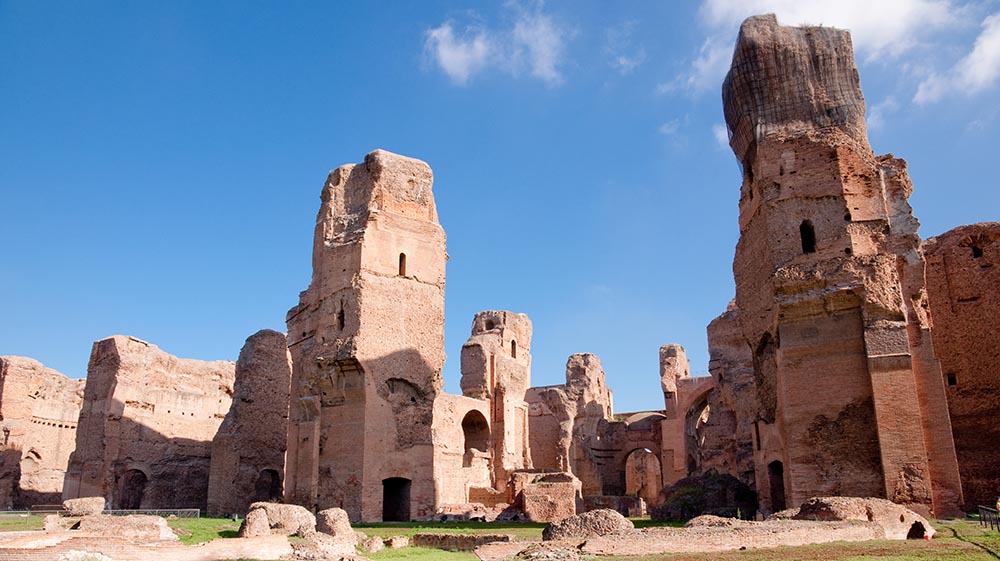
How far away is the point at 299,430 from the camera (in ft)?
65.2

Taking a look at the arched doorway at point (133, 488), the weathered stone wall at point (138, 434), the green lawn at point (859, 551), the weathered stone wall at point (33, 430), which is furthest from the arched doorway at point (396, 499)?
the weathered stone wall at point (33, 430)

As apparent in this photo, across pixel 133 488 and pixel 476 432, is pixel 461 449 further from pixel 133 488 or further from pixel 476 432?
pixel 133 488

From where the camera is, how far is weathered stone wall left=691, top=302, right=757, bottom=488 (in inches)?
1072

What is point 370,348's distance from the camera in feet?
63.0

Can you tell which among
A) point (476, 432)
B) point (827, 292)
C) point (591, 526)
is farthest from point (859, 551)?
point (476, 432)

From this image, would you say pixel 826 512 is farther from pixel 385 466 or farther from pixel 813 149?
pixel 385 466

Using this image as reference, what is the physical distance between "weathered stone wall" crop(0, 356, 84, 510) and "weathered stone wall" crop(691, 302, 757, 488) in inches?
864

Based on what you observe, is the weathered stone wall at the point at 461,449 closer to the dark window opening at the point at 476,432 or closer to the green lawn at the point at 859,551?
the dark window opening at the point at 476,432

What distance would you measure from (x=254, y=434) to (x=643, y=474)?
66.2 ft

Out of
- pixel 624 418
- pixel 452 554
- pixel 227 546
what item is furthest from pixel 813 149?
pixel 624 418

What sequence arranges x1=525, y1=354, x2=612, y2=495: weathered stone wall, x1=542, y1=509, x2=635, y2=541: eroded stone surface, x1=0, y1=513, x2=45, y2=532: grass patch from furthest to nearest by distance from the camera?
x1=525, y1=354, x2=612, y2=495: weathered stone wall, x1=0, y1=513, x2=45, y2=532: grass patch, x1=542, y1=509, x2=635, y2=541: eroded stone surface

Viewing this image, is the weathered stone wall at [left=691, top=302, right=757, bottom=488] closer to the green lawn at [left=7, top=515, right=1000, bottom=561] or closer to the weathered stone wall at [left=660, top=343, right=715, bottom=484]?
the weathered stone wall at [left=660, top=343, right=715, bottom=484]

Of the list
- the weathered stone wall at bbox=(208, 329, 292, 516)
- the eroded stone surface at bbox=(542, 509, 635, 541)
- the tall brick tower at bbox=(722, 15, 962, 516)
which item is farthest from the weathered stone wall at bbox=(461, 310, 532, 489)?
the eroded stone surface at bbox=(542, 509, 635, 541)

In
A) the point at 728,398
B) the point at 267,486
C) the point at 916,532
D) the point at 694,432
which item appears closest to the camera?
the point at 916,532
